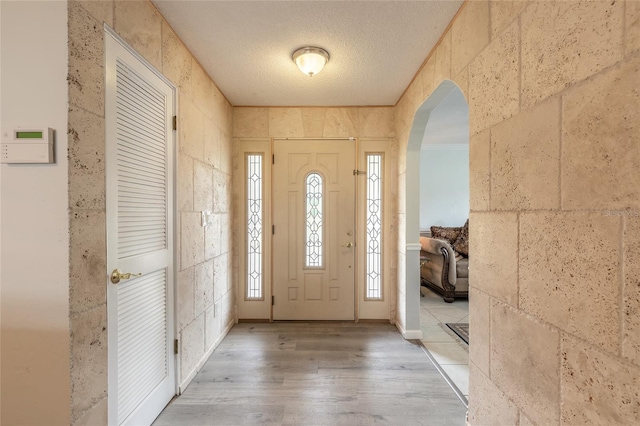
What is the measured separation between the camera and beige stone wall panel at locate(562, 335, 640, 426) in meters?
0.76

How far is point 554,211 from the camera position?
3.26 ft

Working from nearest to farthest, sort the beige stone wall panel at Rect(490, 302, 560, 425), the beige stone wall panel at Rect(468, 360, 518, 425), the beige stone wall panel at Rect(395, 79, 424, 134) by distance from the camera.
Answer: the beige stone wall panel at Rect(490, 302, 560, 425) < the beige stone wall panel at Rect(468, 360, 518, 425) < the beige stone wall panel at Rect(395, 79, 424, 134)

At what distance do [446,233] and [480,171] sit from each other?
3665 millimetres

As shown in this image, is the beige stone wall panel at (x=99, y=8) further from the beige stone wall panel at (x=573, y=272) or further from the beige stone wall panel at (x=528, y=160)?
the beige stone wall panel at (x=573, y=272)

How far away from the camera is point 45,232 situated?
42.1 inches

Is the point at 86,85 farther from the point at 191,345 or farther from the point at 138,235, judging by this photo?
the point at 191,345

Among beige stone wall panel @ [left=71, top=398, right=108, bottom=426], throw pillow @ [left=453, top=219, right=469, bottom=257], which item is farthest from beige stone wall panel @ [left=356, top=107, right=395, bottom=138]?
beige stone wall panel @ [left=71, top=398, right=108, bottom=426]

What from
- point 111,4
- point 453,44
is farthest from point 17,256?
point 453,44

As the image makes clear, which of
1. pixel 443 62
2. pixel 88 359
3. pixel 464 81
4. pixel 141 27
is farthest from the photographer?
pixel 443 62

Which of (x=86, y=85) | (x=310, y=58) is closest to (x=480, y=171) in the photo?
(x=310, y=58)

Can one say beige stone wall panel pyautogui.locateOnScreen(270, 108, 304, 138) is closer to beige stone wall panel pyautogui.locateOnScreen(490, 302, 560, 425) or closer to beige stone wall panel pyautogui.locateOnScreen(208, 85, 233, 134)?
beige stone wall panel pyautogui.locateOnScreen(208, 85, 233, 134)

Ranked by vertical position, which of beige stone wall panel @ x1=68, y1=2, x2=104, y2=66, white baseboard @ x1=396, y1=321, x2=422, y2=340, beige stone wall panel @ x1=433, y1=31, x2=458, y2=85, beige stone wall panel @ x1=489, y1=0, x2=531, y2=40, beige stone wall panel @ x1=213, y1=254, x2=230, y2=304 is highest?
beige stone wall panel @ x1=433, y1=31, x2=458, y2=85

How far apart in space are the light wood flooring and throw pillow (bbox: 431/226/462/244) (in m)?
2.47

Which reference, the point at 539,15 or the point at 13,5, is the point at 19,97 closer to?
the point at 13,5
